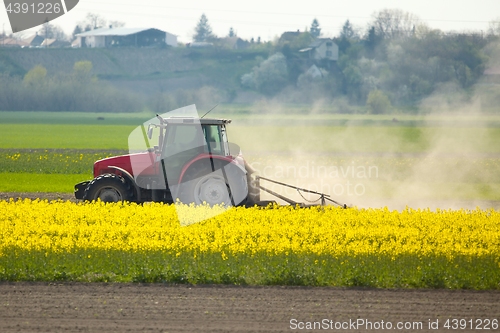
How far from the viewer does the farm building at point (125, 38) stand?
92.4 metres

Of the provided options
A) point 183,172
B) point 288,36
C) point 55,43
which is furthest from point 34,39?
point 183,172

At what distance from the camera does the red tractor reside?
50.3 feet

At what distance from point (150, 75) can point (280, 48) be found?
51.2 feet

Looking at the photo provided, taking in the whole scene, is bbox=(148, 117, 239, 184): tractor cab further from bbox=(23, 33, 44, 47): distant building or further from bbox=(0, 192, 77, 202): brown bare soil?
bbox=(23, 33, 44, 47): distant building

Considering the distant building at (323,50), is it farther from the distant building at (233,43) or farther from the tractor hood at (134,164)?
the tractor hood at (134,164)

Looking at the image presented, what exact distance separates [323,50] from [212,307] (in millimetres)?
67798

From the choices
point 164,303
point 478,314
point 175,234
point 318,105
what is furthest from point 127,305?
point 318,105

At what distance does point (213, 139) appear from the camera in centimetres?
1566

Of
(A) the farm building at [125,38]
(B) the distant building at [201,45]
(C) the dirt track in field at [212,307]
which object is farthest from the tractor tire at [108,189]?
(A) the farm building at [125,38]

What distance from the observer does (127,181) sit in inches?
621

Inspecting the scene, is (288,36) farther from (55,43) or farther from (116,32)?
(55,43)

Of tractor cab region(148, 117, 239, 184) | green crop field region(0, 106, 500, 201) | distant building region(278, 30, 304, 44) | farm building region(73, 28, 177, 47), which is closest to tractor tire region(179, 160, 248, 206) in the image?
tractor cab region(148, 117, 239, 184)

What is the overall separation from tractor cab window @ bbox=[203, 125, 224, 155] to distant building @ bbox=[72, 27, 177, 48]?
78189 mm

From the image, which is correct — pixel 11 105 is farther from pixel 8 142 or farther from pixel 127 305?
pixel 127 305
